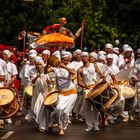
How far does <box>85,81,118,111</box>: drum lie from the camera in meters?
16.5

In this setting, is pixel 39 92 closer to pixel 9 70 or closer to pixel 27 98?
pixel 27 98

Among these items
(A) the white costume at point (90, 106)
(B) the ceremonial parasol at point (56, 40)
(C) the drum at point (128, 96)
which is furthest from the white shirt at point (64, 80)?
(B) the ceremonial parasol at point (56, 40)

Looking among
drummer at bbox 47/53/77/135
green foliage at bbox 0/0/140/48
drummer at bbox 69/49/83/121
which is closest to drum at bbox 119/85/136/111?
drummer at bbox 69/49/83/121

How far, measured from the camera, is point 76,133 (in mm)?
16516

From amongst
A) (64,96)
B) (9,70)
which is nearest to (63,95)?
(64,96)

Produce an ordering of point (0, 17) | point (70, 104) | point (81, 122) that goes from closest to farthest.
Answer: point (70, 104) < point (81, 122) < point (0, 17)

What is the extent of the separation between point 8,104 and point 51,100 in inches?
39.6

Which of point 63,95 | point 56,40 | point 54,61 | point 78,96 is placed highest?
point 56,40

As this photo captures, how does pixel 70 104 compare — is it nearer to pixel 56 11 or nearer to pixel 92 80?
pixel 92 80

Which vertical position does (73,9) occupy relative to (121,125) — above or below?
above

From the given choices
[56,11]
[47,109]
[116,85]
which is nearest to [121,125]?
[116,85]

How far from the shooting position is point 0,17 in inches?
1930

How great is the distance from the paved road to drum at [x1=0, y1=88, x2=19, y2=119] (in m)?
0.41

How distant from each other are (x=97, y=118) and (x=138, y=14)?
1312 centimetres
